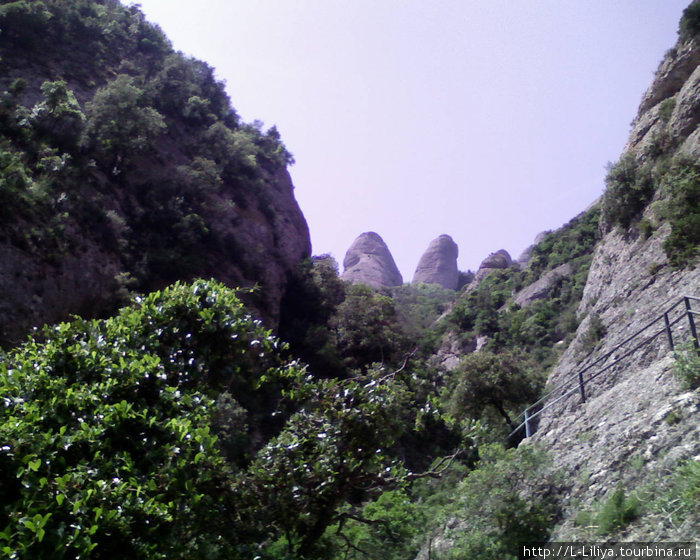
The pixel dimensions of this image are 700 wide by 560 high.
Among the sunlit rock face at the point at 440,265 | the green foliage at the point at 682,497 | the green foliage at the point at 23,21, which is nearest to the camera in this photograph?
the green foliage at the point at 682,497

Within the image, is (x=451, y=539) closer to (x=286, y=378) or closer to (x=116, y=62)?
(x=286, y=378)

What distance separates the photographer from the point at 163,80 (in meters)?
37.8

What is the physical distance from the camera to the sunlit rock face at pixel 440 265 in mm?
96875

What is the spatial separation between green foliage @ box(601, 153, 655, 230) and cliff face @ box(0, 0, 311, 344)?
14929mm

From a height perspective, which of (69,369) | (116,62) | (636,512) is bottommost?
(636,512)

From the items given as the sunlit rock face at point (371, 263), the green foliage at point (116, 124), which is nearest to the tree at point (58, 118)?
the green foliage at point (116, 124)

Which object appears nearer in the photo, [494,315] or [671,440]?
[671,440]

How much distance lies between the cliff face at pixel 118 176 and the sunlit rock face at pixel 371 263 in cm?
4821

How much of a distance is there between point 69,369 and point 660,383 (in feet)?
29.4

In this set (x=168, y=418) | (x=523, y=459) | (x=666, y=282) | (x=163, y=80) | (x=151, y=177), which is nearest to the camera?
(x=168, y=418)

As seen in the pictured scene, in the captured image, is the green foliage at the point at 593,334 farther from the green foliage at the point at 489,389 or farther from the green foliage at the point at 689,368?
the green foliage at the point at 689,368

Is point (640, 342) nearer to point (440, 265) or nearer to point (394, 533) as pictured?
point (394, 533)

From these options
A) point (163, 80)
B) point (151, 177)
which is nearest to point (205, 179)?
point (151, 177)

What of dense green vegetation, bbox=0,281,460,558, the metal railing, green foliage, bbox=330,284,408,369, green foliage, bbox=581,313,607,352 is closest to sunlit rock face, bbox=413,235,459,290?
green foliage, bbox=330,284,408,369
